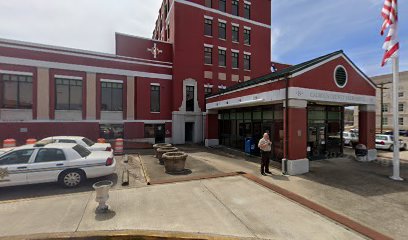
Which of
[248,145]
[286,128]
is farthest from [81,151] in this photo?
[248,145]

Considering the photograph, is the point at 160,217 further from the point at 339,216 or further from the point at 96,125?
the point at 96,125

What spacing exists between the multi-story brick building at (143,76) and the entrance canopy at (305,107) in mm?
8210

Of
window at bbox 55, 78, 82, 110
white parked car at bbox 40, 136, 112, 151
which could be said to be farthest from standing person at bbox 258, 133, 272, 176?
window at bbox 55, 78, 82, 110

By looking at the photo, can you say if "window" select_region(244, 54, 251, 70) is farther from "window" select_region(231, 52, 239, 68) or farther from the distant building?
the distant building

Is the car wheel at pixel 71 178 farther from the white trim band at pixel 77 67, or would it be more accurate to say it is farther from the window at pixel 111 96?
the white trim band at pixel 77 67

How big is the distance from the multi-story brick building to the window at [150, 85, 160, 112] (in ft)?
0.35

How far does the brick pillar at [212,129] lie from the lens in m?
20.0

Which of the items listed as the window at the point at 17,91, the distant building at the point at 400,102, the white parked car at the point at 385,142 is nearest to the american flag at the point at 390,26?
the white parked car at the point at 385,142

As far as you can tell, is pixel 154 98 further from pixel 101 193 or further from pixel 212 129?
pixel 101 193

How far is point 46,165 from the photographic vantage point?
24.1 feet

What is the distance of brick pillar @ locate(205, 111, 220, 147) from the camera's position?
1995 cm

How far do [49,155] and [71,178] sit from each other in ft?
3.71

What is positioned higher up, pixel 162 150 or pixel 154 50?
pixel 154 50

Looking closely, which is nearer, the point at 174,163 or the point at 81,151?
the point at 81,151
